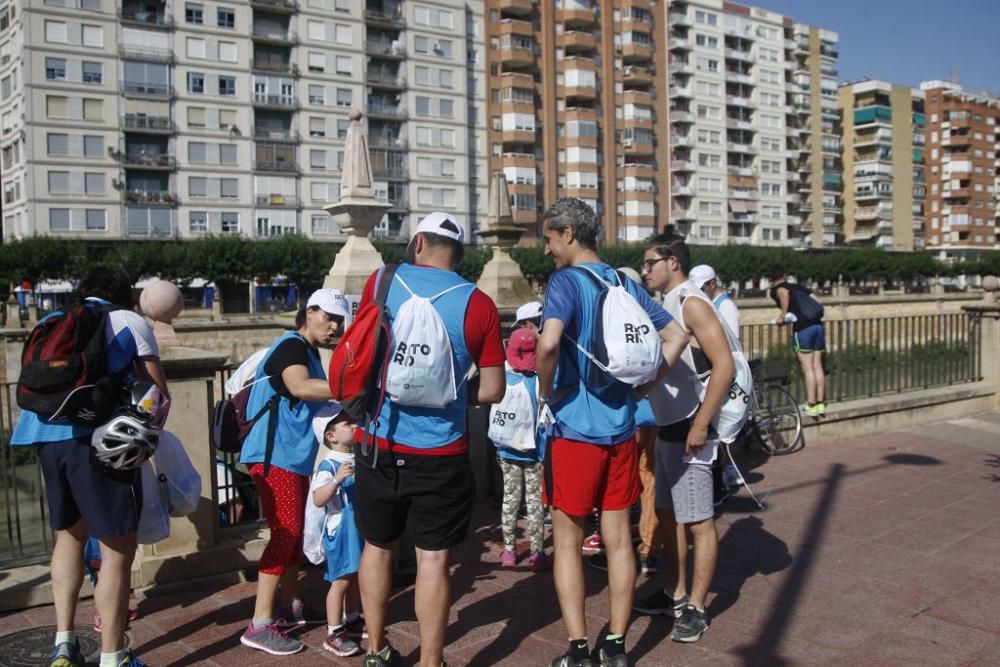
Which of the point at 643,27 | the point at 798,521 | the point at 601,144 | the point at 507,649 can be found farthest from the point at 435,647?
the point at 643,27

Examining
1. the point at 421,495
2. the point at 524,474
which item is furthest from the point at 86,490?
the point at 524,474

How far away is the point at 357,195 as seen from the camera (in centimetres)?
673

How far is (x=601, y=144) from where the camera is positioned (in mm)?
81812

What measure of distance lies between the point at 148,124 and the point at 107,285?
61.2 metres

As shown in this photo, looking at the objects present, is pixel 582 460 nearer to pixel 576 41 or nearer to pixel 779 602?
pixel 779 602

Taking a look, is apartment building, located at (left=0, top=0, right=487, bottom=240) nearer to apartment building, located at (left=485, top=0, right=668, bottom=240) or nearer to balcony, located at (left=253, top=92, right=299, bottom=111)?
balcony, located at (left=253, top=92, right=299, bottom=111)

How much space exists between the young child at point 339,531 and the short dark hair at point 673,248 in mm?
1759

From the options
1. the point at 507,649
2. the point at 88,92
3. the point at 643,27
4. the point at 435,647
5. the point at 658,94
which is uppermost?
the point at 643,27

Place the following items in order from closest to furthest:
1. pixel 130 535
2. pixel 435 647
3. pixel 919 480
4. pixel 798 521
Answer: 1. pixel 435 647
2. pixel 130 535
3. pixel 798 521
4. pixel 919 480

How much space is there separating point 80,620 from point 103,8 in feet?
208

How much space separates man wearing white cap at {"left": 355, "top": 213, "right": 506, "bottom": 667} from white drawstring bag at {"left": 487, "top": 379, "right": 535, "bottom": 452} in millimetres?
2025

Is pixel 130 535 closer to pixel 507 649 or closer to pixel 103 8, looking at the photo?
pixel 507 649

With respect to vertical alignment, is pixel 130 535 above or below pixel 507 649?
above

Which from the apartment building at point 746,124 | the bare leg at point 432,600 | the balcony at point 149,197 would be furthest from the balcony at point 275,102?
the bare leg at point 432,600
